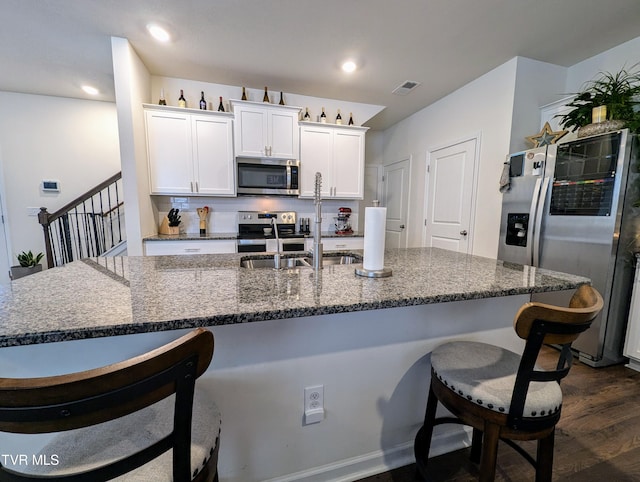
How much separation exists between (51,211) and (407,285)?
498cm

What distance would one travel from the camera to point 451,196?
11.3 feet

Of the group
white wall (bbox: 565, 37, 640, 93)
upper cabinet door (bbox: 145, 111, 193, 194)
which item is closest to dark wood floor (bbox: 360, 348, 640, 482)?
white wall (bbox: 565, 37, 640, 93)

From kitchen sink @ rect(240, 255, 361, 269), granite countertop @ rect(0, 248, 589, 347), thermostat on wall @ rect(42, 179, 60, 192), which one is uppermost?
thermostat on wall @ rect(42, 179, 60, 192)

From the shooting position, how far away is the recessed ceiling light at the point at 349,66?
275cm

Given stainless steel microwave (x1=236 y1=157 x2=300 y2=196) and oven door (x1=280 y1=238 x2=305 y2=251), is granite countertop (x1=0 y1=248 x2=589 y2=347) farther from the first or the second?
stainless steel microwave (x1=236 y1=157 x2=300 y2=196)

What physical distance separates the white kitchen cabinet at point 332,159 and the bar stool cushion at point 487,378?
2.78 meters

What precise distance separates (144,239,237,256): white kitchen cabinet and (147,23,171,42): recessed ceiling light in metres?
1.87

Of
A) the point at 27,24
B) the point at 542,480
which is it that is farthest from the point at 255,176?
the point at 542,480

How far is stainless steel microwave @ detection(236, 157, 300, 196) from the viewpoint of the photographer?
327cm

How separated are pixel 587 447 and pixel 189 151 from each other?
13.0 ft

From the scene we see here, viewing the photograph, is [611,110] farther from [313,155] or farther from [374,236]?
[313,155]

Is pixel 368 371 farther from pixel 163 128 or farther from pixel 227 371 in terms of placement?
pixel 163 128

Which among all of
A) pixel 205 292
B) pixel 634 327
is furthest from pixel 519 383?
pixel 634 327

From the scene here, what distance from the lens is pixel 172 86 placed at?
123 inches
